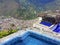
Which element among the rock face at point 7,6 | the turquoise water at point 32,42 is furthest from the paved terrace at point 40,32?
the rock face at point 7,6

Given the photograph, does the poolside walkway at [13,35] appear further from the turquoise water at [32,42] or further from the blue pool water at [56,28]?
the blue pool water at [56,28]

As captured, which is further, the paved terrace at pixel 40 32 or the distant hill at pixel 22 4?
the distant hill at pixel 22 4

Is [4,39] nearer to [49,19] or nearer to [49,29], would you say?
Result: [49,29]

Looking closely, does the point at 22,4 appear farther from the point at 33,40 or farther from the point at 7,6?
the point at 33,40

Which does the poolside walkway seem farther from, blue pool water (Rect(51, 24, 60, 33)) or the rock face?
the rock face

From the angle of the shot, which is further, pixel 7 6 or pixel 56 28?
pixel 7 6

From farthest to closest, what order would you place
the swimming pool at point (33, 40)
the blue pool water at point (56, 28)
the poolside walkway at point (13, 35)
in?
1. the blue pool water at point (56, 28)
2. the swimming pool at point (33, 40)
3. the poolside walkway at point (13, 35)

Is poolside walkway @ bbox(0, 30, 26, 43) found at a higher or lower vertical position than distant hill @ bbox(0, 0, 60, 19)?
lower

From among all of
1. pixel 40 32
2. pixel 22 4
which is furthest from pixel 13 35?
pixel 22 4

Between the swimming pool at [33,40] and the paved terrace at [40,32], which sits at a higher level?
the paved terrace at [40,32]

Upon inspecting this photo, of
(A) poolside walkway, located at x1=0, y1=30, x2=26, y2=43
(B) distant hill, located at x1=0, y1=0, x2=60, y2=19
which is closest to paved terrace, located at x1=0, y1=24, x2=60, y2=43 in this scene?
(A) poolside walkway, located at x1=0, y1=30, x2=26, y2=43

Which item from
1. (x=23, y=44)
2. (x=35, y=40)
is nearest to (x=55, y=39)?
(x=35, y=40)

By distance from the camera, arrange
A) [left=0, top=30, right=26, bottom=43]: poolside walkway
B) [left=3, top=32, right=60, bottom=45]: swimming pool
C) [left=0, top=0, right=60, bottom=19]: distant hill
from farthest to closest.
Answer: [left=0, top=0, right=60, bottom=19]: distant hill < [left=3, top=32, right=60, bottom=45]: swimming pool < [left=0, top=30, right=26, bottom=43]: poolside walkway
